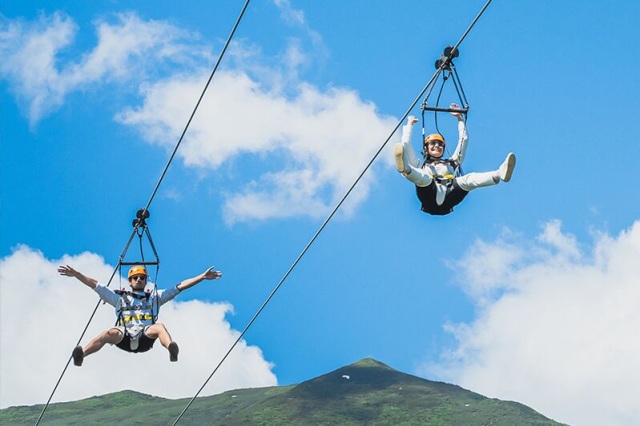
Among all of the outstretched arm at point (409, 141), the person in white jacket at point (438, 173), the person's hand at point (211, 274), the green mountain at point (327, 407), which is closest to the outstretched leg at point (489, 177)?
the person in white jacket at point (438, 173)

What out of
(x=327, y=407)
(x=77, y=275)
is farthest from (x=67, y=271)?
(x=327, y=407)

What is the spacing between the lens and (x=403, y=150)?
57.0ft

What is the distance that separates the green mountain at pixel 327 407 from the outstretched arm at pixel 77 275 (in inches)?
4933

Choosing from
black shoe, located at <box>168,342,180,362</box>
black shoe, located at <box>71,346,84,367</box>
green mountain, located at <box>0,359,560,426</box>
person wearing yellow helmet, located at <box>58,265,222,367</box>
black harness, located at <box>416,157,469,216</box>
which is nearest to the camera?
black shoe, located at <box>168,342,180,362</box>

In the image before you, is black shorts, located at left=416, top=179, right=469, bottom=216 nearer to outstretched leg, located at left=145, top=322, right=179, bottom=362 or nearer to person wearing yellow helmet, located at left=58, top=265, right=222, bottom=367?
person wearing yellow helmet, located at left=58, top=265, right=222, bottom=367

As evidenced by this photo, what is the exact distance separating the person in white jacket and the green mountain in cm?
12600

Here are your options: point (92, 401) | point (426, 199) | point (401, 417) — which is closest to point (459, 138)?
point (426, 199)

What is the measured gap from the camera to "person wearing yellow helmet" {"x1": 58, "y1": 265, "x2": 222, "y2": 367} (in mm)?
19109

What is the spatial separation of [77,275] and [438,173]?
6.45 metres

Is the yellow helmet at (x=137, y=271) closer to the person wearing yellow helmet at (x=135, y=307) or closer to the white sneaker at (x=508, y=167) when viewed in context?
the person wearing yellow helmet at (x=135, y=307)

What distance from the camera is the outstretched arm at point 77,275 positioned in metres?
18.9

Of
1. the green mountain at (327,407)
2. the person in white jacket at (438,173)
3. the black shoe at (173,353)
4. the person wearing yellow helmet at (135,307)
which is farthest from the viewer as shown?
the green mountain at (327,407)

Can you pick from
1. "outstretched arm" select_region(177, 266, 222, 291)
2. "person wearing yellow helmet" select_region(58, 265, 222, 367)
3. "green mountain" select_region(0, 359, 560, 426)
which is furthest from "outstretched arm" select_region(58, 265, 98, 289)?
"green mountain" select_region(0, 359, 560, 426)

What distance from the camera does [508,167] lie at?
17156 mm
